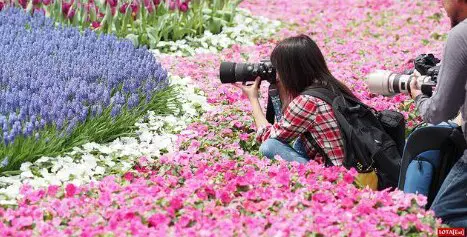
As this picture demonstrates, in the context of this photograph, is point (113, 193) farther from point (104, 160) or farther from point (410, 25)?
point (410, 25)

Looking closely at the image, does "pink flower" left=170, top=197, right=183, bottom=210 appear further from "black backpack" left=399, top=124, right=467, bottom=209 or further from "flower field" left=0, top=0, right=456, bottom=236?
"black backpack" left=399, top=124, right=467, bottom=209

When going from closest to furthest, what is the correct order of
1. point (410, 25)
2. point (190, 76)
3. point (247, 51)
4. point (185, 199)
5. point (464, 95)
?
point (464, 95), point (185, 199), point (190, 76), point (247, 51), point (410, 25)

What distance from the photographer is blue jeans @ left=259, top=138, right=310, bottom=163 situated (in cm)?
477

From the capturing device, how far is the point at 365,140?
4500 mm

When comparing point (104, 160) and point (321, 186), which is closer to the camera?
point (321, 186)

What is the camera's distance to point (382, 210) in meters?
3.79

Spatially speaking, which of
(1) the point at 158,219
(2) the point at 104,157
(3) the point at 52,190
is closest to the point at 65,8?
(2) the point at 104,157

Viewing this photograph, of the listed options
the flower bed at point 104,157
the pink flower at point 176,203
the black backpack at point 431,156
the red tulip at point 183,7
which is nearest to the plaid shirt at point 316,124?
the black backpack at point 431,156

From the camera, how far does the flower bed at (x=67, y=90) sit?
4609 mm

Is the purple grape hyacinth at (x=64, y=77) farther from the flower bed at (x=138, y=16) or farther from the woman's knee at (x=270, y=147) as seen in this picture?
the woman's knee at (x=270, y=147)

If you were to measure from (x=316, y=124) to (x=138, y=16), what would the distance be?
4.13 meters

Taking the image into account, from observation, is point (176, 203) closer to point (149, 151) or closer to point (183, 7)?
point (149, 151)

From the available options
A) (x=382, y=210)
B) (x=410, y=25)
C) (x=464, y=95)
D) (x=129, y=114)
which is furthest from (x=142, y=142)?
(x=410, y=25)

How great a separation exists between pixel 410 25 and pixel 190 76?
380 centimetres
